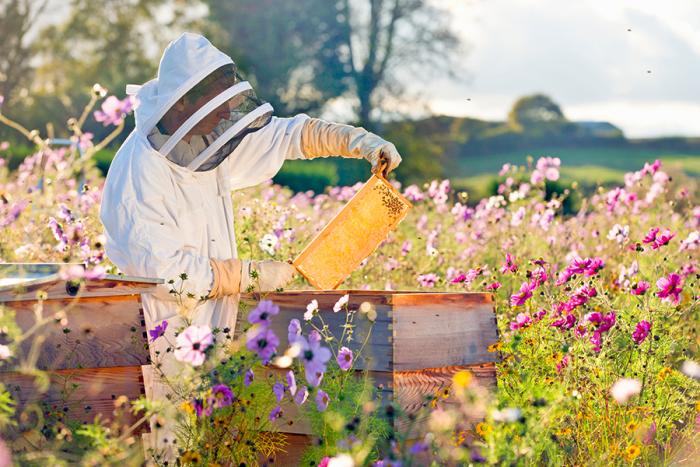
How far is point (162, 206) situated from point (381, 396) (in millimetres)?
1108

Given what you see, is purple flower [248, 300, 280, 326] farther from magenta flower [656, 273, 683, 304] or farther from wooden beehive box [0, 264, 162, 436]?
magenta flower [656, 273, 683, 304]

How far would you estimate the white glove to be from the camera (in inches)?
142

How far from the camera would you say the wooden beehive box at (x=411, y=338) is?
3.34 metres

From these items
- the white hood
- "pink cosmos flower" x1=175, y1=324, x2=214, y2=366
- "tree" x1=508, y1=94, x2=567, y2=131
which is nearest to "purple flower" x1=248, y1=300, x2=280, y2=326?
"pink cosmos flower" x1=175, y1=324, x2=214, y2=366

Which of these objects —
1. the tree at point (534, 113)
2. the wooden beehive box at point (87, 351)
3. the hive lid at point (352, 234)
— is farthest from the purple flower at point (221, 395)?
the tree at point (534, 113)

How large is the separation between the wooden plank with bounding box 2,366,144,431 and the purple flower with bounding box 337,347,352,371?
2.45 feet

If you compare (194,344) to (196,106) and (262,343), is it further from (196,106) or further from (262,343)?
(196,106)

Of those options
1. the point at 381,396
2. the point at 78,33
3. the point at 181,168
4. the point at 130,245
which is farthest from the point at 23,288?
the point at 78,33

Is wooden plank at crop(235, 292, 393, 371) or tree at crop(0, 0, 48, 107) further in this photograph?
tree at crop(0, 0, 48, 107)

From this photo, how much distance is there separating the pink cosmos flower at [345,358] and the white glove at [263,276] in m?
0.61

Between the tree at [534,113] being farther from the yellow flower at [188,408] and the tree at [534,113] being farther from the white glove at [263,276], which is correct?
the yellow flower at [188,408]

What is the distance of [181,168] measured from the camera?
12.0 feet

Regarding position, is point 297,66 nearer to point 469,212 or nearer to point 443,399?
point 469,212

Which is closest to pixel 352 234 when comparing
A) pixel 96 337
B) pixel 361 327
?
pixel 361 327
